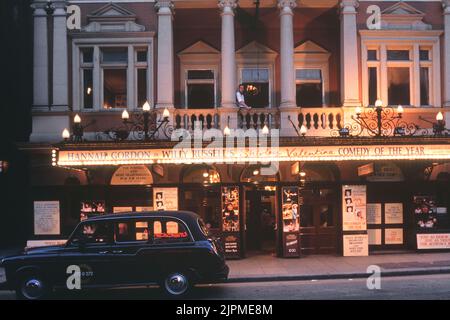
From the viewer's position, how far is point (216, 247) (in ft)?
44.2

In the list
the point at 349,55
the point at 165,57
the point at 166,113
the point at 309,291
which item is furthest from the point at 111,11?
the point at 309,291

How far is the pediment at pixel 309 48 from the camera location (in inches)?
847

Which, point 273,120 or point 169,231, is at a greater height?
point 273,120

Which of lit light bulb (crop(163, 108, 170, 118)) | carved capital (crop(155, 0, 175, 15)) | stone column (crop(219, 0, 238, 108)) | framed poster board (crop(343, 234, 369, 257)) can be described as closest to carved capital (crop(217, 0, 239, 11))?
stone column (crop(219, 0, 238, 108))

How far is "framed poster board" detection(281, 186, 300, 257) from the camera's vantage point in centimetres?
1923

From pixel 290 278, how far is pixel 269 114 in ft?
19.8

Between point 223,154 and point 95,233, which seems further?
point 223,154

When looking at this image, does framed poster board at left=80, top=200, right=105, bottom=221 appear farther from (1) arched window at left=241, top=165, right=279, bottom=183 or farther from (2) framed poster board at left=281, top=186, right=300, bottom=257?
(2) framed poster board at left=281, top=186, right=300, bottom=257

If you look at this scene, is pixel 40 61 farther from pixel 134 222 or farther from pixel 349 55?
pixel 349 55

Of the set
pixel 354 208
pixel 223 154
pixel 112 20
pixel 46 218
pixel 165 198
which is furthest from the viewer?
pixel 112 20

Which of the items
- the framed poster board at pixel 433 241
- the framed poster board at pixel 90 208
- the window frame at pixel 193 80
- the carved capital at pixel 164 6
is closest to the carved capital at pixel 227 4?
the carved capital at pixel 164 6

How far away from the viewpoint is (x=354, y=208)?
19609mm

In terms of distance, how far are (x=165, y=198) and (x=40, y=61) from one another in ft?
20.0
